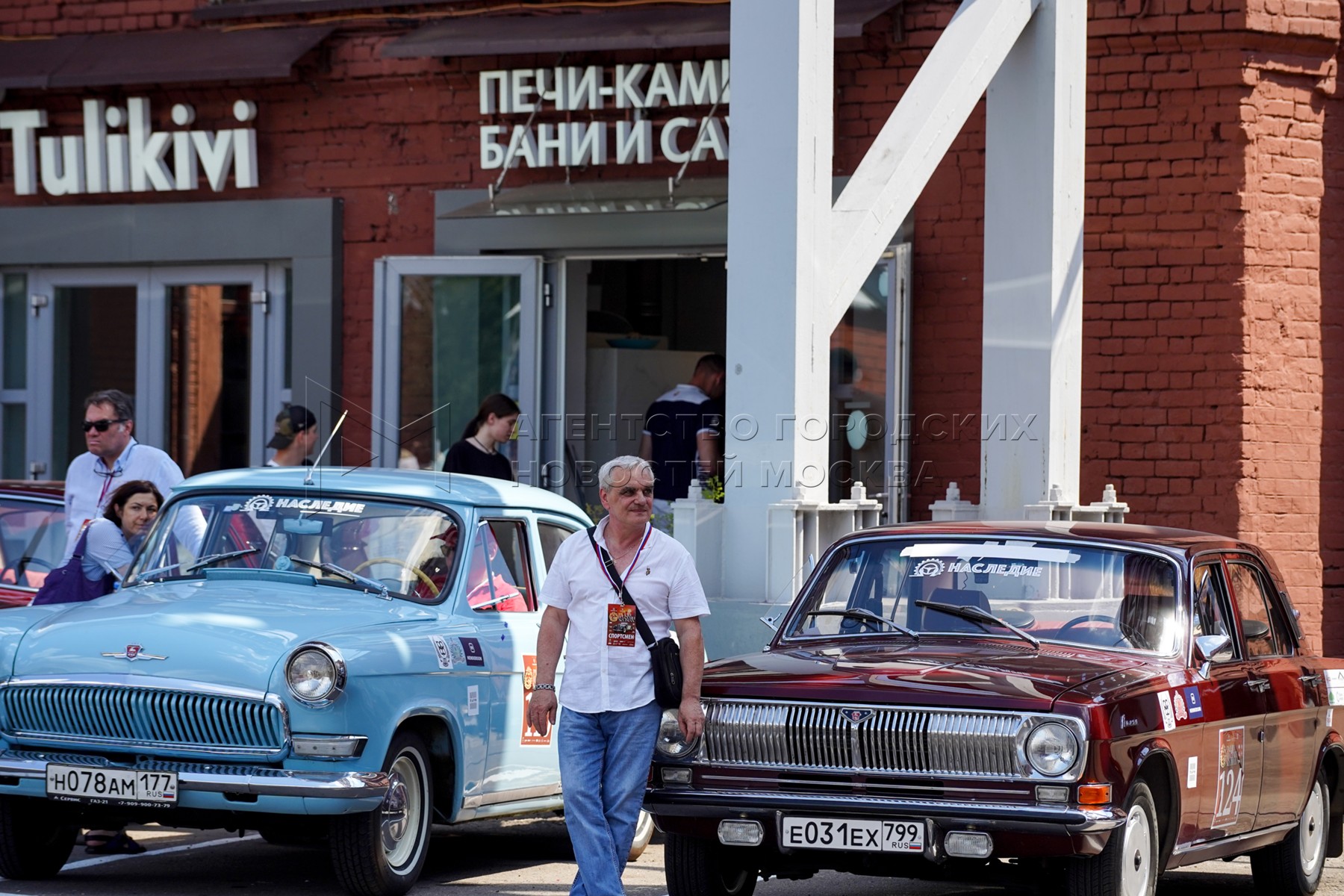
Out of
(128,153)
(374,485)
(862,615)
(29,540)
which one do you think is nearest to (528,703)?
(374,485)

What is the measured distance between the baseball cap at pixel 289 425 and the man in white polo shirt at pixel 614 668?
4.21 metres

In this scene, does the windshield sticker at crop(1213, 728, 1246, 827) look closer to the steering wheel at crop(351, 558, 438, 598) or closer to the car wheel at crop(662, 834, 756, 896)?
the car wheel at crop(662, 834, 756, 896)

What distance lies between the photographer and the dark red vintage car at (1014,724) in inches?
237

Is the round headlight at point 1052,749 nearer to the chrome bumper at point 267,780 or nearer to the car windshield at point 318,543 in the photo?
the chrome bumper at point 267,780

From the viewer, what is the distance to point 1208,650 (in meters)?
6.84

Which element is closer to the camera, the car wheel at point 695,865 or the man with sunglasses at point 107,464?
the car wheel at point 695,865

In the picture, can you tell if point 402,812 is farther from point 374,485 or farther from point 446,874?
point 374,485

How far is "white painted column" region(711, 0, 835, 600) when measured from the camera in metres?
9.30

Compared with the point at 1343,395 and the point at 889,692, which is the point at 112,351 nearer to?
the point at 1343,395

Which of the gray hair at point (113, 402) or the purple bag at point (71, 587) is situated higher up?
the gray hair at point (113, 402)

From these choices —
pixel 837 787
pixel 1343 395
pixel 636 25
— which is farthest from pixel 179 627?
pixel 1343 395

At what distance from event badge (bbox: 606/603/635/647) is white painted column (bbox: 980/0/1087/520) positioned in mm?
5534

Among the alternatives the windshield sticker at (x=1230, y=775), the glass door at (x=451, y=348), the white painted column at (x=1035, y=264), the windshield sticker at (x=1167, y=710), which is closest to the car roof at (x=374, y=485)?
the windshield sticker at (x=1167, y=710)

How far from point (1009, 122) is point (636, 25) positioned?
→ 118 inches
